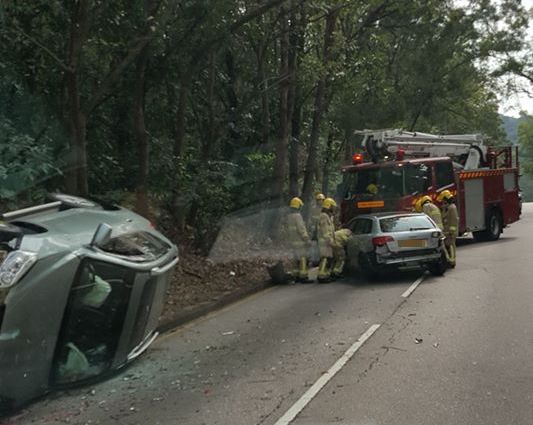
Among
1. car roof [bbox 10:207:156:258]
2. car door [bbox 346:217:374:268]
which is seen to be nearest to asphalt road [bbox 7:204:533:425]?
car roof [bbox 10:207:156:258]

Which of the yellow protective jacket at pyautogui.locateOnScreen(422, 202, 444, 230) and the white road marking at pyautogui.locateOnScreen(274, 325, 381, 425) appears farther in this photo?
the yellow protective jacket at pyautogui.locateOnScreen(422, 202, 444, 230)

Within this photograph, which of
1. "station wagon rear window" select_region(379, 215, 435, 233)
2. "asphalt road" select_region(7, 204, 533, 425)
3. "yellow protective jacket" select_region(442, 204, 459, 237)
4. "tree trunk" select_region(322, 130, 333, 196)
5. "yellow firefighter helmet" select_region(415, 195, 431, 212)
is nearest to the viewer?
"asphalt road" select_region(7, 204, 533, 425)

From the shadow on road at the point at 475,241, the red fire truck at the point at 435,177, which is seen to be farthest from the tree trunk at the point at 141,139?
the shadow on road at the point at 475,241

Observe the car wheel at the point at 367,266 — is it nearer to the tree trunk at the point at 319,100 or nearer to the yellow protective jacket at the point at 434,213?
the yellow protective jacket at the point at 434,213

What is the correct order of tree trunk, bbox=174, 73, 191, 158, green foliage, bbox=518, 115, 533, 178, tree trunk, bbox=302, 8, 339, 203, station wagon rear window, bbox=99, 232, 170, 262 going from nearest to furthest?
station wagon rear window, bbox=99, 232, 170, 262
tree trunk, bbox=174, 73, 191, 158
tree trunk, bbox=302, 8, 339, 203
green foliage, bbox=518, 115, 533, 178

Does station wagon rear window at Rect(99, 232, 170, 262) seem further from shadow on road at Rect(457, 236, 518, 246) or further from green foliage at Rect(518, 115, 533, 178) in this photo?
green foliage at Rect(518, 115, 533, 178)

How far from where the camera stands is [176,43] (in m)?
12.1

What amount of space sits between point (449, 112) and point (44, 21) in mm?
27801

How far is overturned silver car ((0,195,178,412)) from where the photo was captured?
4.86 m

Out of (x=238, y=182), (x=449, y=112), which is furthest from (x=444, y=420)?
(x=449, y=112)

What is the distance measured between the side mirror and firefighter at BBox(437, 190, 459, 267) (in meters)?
10.3

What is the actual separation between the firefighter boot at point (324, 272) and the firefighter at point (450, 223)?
2.64 meters

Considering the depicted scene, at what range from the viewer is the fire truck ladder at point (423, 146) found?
19.4m

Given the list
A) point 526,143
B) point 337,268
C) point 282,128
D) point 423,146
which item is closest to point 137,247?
point 337,268
